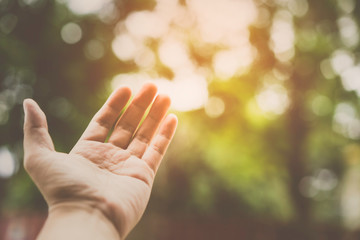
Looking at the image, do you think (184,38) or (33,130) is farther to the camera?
(184,38)

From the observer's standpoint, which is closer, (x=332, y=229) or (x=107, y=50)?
(x=107, y=50)

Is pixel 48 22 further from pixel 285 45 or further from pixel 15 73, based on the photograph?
pixel 285 45

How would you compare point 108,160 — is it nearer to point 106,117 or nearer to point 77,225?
point 106,117

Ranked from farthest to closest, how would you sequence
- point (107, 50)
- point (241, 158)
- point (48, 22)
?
1. point (241, 158)
2. point (107, 50)
3. point (48, 22)

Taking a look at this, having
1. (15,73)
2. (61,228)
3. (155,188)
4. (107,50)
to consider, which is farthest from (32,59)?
(61,228)

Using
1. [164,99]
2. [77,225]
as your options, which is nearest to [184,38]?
[164,99]

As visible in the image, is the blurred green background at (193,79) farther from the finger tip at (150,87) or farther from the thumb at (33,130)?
the thumb at (33,130)

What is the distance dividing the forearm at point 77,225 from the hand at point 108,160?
0.04 feet

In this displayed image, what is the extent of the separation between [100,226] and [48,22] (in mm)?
6321

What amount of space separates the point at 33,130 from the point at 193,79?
5.38 metres

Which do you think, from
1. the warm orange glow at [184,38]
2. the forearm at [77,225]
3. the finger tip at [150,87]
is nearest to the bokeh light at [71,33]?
the warm orange glow at [184,38]

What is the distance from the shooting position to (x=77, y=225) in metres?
1.55

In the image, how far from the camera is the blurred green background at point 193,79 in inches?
255

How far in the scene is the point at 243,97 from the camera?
860 cm
